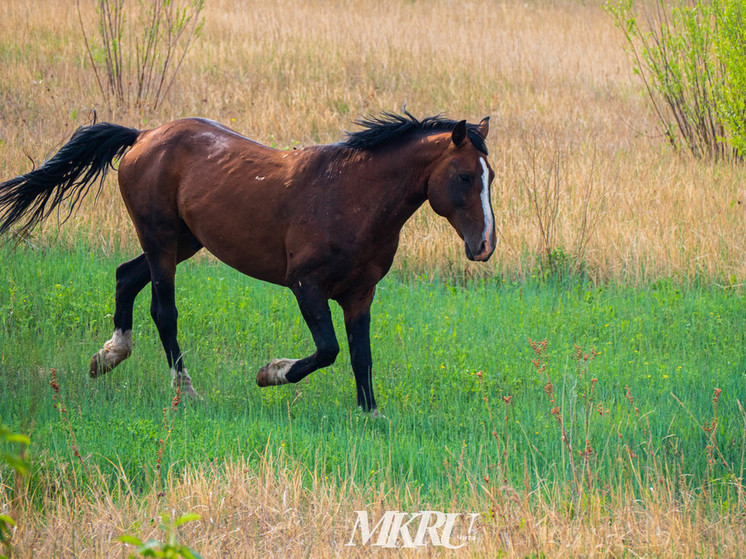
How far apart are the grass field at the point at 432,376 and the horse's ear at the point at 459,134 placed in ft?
5.07

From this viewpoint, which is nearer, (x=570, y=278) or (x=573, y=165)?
(x=570, y=278)

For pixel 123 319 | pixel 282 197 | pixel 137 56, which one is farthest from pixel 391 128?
pixel 137 56

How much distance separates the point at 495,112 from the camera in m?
16.8

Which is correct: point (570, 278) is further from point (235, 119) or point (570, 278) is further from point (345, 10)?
point (345, 10)

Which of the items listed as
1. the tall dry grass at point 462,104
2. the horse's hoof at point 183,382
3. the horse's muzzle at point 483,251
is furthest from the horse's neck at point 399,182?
the tall dry grass at point 462,104

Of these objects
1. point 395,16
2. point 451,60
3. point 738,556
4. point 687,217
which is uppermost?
point 395,16

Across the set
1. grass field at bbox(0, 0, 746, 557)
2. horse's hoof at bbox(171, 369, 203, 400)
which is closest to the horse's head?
grass field at bbox(0, 0, 746, 557)

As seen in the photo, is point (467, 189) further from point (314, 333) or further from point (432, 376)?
point (432, 376)

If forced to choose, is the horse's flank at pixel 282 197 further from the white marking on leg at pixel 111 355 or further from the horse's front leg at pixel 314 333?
the white marking on leg at pixel 111 355

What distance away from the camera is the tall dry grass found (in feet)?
32.4

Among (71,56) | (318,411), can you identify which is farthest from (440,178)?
(71,56)

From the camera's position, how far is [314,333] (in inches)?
227

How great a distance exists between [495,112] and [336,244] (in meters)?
11.9

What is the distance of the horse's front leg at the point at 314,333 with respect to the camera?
18.7ft
